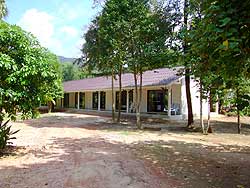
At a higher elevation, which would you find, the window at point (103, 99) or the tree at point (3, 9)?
the tree at point (3, 9)

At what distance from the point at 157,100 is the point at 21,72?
19.7m

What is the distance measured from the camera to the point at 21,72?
28.0 ft

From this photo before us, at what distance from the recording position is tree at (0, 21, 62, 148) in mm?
8492

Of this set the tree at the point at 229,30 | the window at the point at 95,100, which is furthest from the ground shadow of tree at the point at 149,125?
the window at the point at 95,100

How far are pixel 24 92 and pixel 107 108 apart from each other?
80.9ft

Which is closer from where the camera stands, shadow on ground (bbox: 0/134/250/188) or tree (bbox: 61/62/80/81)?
shadow on ground (bbox: 0/134/250/188)

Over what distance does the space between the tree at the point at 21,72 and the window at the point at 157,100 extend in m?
17.8

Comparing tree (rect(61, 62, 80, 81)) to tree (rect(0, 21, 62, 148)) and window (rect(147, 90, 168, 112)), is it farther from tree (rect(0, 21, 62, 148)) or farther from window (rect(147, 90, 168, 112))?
tree (rect(0, 21, 62, 148))

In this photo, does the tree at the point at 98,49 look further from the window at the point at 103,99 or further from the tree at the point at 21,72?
the window at the point at 103,99

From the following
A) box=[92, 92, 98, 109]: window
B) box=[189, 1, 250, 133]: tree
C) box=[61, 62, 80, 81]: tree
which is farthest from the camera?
box=[61, 62, 80, 81]: tree

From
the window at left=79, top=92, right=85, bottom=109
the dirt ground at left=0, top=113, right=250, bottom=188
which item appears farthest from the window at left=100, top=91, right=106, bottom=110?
the dirt ground at left=0, top=113, right=250, bottom=188

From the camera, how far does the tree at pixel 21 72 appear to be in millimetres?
8492

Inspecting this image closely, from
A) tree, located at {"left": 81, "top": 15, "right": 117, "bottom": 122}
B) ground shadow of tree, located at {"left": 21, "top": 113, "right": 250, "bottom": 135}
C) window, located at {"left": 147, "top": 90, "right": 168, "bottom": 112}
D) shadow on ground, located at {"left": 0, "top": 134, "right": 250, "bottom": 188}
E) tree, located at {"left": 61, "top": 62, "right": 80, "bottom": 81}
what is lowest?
shadow on ground, located at {"left": 0, "top": 134, "right": 250, "bottom": 188}

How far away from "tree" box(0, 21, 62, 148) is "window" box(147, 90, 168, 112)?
17.8 meters
